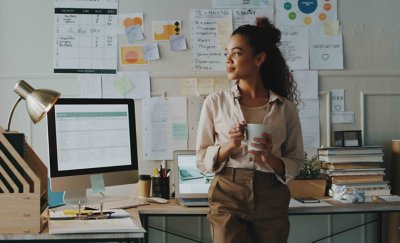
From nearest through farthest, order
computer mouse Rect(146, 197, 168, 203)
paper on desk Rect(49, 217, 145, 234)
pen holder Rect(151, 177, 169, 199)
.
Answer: paper on desk Rect(49, 217, 145, 234)
computer mouse Rect(146, 197, 168, 203)
pen holder Rect(151, 177, 169, 199)

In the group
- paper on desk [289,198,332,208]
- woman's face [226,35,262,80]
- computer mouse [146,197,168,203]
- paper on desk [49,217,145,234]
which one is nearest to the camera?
paper on desk [49,217,145,234]

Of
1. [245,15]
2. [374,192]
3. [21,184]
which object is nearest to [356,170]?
[374,192]

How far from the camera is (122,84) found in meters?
3.06

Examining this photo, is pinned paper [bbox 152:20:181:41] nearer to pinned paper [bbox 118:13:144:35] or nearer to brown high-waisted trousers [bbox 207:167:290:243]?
pinned paper [bbox 118:13:144:35]

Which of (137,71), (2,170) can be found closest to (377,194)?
(137,71)

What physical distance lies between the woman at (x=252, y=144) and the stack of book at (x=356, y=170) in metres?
0.79

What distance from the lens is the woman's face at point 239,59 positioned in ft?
7.00

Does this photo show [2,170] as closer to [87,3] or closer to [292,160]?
[292,160]

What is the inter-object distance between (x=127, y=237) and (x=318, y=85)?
1801mm

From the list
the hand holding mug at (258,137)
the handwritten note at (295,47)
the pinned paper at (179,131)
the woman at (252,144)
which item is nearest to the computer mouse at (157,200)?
the pinned paper at (179,131)

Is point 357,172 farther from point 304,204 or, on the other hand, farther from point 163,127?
point 163,127

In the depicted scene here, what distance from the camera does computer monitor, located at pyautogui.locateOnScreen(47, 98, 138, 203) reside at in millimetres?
2367

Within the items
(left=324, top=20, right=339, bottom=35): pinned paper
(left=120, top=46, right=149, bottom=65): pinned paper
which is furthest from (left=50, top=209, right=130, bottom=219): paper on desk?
(left=324, top=20, right=339, bottom=35): pinned paper

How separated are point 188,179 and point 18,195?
1.12 meters
